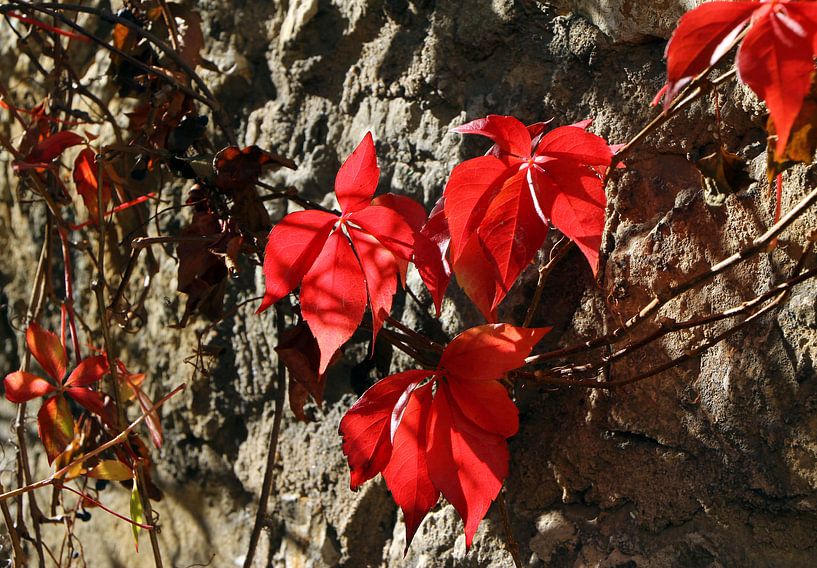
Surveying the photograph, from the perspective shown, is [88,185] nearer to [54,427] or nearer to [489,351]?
[54,427]

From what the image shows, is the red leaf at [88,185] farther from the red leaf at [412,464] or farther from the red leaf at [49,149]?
the red leaf at [412,464]

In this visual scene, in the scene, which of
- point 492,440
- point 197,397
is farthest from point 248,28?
point 492,440

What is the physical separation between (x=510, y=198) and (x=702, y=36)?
0.22 m

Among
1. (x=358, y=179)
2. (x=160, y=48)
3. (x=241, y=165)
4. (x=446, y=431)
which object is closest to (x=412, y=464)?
(x=446, y=431)

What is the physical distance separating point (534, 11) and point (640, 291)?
0.38 m

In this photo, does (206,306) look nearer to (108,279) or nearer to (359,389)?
(359,389)

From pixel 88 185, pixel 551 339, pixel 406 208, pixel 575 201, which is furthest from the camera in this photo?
pixel 88 185

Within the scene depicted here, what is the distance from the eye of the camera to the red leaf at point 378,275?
0.73m

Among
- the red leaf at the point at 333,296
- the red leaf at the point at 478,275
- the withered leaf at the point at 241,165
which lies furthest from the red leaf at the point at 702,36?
the withered leaf at the point at 241,165

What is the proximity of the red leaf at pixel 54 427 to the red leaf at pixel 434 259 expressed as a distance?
544 millimetres

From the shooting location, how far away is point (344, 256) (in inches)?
29.6

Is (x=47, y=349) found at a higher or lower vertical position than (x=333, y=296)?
higher

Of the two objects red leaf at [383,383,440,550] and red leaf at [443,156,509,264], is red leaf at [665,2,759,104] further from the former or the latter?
red leaf at [383,383,440,550]

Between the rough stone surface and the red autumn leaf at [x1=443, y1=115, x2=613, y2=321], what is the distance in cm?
20
